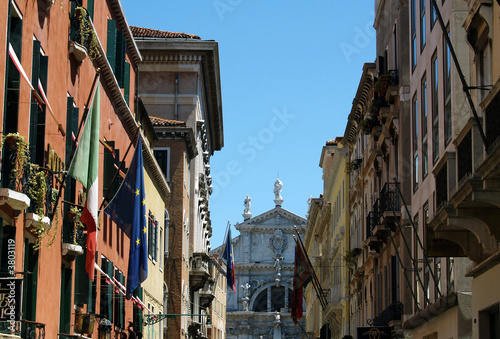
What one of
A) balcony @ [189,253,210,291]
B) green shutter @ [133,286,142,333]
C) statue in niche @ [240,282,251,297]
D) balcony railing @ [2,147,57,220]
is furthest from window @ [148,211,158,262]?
statue in niche @ [240,282,251,297]

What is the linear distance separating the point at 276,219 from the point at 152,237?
8868 centimetres

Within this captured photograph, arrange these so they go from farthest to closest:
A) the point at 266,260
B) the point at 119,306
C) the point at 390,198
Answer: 1. the point at 266,260
2. the point at 119,306
3. the point at 390,198

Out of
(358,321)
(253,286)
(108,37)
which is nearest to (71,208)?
(108,37)

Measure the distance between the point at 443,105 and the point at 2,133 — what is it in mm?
10836

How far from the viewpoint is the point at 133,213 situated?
2225 centimetres

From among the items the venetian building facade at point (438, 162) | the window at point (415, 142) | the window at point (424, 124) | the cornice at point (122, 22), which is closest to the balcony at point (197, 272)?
the cornice at point (122, 22)

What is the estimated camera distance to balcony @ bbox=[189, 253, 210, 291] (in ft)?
171

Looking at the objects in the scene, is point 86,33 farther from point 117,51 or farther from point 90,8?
point 117,51

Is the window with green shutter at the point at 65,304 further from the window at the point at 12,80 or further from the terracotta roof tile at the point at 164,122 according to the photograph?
the terracotta roof tile at the point at 164,122

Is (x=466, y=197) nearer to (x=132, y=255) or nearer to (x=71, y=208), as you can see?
(x=71, y=208)

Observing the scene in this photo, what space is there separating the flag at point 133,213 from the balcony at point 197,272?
2781cm

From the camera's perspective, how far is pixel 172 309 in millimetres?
46281

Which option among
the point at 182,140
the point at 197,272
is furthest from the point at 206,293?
the point at 182,140

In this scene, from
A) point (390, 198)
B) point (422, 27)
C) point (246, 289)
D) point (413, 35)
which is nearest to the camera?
point (422, 27)
